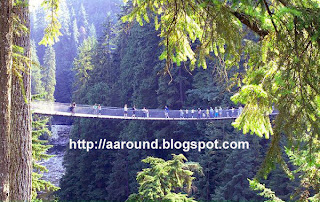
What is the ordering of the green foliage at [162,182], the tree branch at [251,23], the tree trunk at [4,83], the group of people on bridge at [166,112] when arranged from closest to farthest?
the tree branch at [251,23] → the tree trunk at [4,83] → the green foliage at [162,182] → the group of people on bridge at [166,112]

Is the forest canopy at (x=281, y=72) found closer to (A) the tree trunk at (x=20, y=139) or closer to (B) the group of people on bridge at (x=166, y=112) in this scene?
(A) the tree trunk at (x=20, y=139)

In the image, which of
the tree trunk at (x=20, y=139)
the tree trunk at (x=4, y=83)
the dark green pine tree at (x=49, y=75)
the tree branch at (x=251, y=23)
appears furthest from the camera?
the dark green pine tree at (x=49, y=75)

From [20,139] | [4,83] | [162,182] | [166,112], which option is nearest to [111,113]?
[166,112]

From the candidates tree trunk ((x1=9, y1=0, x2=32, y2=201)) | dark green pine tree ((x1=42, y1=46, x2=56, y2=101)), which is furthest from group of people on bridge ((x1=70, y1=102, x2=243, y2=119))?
dark green pine tree ((x1=42, y1=46, x2=56, y2=101))

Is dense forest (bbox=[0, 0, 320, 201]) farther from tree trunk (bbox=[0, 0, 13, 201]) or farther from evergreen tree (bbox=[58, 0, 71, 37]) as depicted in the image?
evergreen tree (bbox=[58, 0, 71, 37])

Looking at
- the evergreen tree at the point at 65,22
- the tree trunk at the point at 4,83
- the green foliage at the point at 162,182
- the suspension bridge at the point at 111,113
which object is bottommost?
the green foliage at the point at 162,182

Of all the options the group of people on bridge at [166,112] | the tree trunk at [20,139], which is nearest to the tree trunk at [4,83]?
the tree trunk at [20,139]

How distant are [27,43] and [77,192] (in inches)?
646

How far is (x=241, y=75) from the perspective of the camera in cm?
216

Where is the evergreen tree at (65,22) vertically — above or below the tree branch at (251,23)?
above

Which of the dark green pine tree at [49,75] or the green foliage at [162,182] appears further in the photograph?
the dark green pine tree at [49,75]

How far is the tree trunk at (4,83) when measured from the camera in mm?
2184

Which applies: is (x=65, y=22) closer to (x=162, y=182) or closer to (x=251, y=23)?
(x=162, y=182)

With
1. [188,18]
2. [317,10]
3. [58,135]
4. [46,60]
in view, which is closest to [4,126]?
[188,18]
